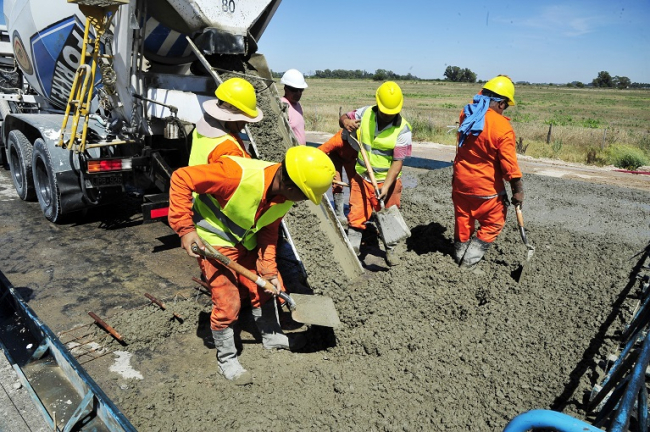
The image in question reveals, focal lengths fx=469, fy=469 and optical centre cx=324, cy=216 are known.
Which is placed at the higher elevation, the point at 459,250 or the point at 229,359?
the point at 459,250

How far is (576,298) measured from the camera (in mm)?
4113

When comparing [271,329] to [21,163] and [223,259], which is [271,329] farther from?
[21,163]

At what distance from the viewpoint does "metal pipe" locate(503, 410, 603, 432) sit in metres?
1.45

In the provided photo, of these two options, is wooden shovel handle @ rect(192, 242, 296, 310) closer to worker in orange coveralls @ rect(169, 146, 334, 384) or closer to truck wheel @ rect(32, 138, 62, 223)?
worker in orange coveralls @ rect(169, 146, 334, 384)

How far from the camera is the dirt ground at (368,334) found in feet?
9.09

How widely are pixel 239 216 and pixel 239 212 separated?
0.04 m

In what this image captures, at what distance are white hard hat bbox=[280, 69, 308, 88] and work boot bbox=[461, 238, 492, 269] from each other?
261cm

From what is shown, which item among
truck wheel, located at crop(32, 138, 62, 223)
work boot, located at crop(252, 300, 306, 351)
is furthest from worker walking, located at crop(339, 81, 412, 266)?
truck wheel, located at crop(32, 138, 62, 223)

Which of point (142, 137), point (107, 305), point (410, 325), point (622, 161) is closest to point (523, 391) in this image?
point (410, 325)

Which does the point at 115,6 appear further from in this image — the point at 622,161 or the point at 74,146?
the point at 622,161

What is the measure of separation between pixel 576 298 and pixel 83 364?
3.97m

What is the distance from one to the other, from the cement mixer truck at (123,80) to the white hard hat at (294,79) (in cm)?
33

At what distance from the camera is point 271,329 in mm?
3359

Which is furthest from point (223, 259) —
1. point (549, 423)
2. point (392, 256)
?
point (392, 256)
